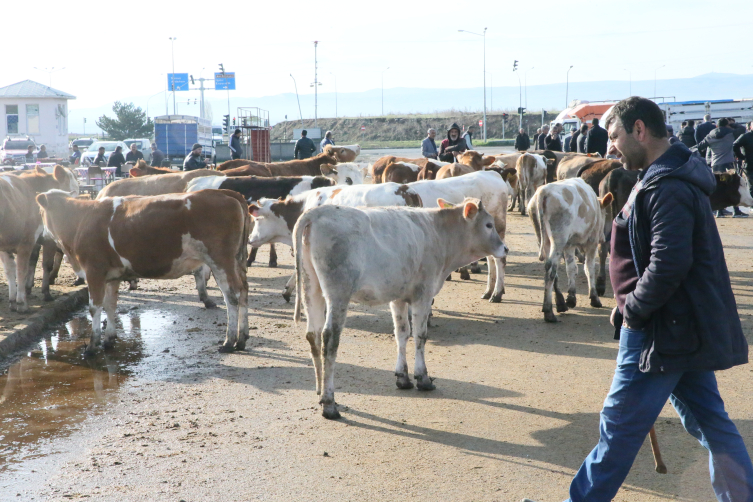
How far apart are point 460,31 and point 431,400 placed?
200 feet

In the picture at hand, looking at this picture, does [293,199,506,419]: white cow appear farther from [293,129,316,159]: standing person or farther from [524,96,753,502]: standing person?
[293,129,316,159]: standing person

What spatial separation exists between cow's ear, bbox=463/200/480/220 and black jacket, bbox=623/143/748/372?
3335mm

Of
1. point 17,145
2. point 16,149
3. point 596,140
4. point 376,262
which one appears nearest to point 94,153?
point 16,149

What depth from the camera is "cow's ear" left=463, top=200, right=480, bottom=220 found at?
21.1ft

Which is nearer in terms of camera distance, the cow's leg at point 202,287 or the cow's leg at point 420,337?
the cow's leg at point 420,337

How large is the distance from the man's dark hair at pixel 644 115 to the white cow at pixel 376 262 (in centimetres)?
275

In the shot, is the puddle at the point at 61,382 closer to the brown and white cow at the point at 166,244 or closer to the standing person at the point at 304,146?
the brown and white cow at the point at 166,244

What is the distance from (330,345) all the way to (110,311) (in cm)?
359

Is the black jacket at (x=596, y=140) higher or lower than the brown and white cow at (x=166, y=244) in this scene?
higher

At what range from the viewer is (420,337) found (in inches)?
241

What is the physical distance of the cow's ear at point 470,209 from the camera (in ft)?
21.1

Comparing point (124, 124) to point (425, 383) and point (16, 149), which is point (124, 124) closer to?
point (16, 149)

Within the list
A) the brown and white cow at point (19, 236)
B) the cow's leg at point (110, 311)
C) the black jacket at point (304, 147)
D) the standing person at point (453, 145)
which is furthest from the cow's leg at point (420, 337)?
the black jacket at point (304, 147)

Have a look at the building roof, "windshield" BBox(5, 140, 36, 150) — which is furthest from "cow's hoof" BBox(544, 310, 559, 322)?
the building roof
